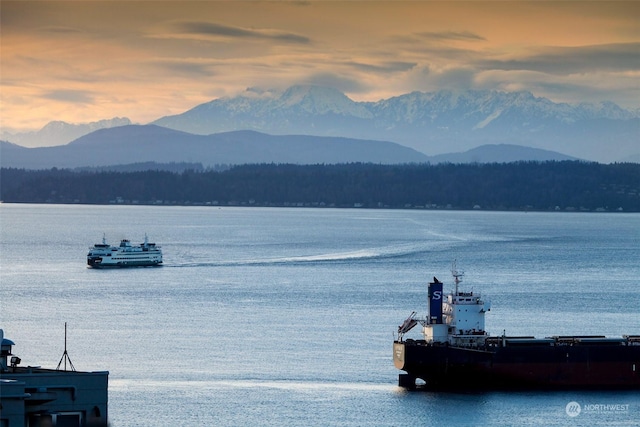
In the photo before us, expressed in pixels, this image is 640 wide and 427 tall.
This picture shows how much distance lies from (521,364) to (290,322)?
2618cm

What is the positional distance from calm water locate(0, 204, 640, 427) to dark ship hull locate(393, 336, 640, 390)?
1010 millimetres

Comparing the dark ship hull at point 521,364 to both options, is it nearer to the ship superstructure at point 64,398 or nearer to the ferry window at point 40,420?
the ship superstructure at point 64,398

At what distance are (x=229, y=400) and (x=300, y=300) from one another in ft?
133

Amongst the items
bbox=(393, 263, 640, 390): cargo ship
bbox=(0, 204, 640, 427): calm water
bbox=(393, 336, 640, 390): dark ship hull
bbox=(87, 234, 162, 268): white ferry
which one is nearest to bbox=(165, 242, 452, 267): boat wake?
bbox=(0, 204, 640, 427): calm water

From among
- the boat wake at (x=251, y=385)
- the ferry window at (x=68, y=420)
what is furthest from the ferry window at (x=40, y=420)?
the boat wake at (x=251, y=385)

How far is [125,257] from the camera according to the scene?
138 metres

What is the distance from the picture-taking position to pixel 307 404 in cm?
5334

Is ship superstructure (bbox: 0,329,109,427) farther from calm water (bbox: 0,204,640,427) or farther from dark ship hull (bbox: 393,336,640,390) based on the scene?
dark ship hull (bbox: 393,336,640,390)

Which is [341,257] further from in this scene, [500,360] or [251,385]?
[500,360]

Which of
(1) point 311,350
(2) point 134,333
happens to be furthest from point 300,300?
(1) point 311,350

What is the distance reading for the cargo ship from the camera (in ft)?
182

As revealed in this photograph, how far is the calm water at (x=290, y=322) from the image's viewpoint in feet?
172

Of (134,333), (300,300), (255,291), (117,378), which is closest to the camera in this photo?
(117,378)

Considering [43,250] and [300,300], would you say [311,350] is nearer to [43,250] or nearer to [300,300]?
[300,300]
